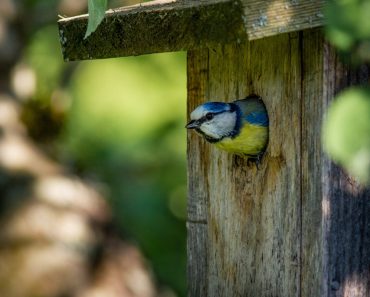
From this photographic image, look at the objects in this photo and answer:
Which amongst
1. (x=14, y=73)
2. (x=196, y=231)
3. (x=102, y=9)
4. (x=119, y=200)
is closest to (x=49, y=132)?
(x=14, y=73)

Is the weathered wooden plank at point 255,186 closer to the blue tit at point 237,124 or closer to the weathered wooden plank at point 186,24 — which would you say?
the blue tit at point 237,124

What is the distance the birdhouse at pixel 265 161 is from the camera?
7.44 feet

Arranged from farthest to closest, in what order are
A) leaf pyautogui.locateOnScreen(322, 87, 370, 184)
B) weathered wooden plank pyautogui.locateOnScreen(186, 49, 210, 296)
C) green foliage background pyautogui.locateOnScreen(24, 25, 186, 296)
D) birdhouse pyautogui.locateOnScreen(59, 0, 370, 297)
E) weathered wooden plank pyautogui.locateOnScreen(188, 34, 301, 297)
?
green foliage background pyautogui.locateOnScreen(24, 25, 186, 296), weathered wooden plank pyautogui.locateOnScreen(186, 49, 210, 296), weathered wooden plank pyautogui.locateOnScreen(188, 34, 301, 297), birdhouse pyautogui.locateOnScreen(59, 0, 370, 297), leaf pyautogui.locateOnScreen(322, 87, 370, 184)

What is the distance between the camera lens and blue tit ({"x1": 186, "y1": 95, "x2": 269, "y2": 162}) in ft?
8.67

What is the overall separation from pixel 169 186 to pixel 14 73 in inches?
62.1

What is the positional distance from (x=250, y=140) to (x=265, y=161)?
0.11 meters

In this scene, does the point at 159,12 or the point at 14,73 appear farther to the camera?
the point at 14,73

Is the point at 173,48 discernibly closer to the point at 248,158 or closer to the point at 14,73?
the point at 248,158

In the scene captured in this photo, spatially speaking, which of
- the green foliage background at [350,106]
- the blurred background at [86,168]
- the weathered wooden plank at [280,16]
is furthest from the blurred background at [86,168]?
the green foliage background at [350,106]

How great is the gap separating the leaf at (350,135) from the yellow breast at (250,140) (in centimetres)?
124

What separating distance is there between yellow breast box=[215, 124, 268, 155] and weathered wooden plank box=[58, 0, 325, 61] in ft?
1.41

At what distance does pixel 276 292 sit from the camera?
254 centimetres

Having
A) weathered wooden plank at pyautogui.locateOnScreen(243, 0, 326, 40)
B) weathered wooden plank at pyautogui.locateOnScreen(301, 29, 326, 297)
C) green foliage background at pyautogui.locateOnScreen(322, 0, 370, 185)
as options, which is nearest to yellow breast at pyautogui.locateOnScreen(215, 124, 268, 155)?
weathered wooden plank at pyautogui.locateOnScreen(301, 29, 326, 297)

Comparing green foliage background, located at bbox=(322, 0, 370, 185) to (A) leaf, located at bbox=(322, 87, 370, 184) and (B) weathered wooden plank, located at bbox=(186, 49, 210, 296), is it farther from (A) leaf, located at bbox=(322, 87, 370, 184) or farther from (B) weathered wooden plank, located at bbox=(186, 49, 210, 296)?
(B) weathered wooden plank, located at bbox=(186, 49, 210, 296)
